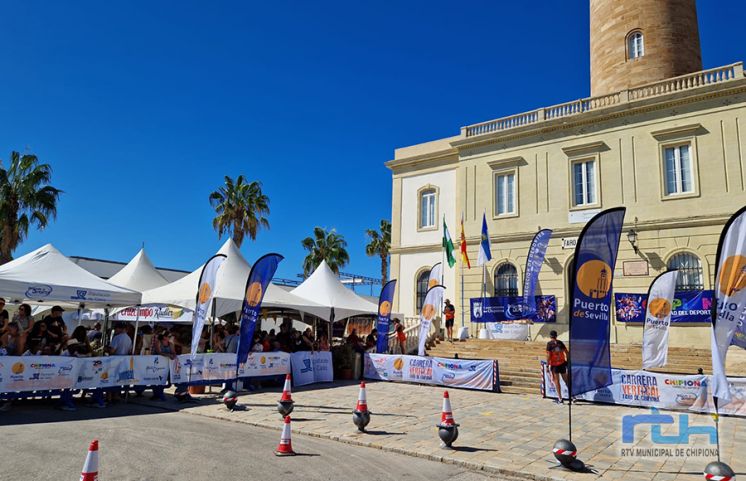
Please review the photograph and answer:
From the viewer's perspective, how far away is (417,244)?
25.8 meters

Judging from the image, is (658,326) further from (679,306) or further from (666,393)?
(679,306)

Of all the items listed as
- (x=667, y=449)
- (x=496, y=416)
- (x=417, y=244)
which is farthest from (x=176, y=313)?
(x=667, y=449)

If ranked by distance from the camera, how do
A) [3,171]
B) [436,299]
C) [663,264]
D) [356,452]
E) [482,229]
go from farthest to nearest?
[3,171] → [482,229] → [663,264] → [436,299] → [356,452]

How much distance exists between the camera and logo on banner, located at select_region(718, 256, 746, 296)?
6223 mm

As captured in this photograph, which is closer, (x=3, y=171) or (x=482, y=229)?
(x=482, y=229)

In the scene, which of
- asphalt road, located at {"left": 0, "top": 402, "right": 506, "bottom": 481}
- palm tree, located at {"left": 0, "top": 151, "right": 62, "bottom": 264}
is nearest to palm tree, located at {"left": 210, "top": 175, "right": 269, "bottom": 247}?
palm tree, located at {"left": 0, "top": 151, "right": 62, "bottom": 264}

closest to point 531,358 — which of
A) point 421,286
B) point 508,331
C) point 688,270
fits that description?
point 508,331

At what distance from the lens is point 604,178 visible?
2066cm

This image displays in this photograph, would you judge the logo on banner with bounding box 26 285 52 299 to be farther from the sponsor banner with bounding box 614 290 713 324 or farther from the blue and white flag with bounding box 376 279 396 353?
the sponsor banner with bounding box 614 290 713 324

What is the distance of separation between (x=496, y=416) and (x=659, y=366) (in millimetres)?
6198

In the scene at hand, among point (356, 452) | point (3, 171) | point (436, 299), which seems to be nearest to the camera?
point (356, 452)

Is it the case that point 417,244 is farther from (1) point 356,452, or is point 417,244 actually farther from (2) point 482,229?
(1) point 356,452

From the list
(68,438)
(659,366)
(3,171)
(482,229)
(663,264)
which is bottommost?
(68,438)

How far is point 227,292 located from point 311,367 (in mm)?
3442
